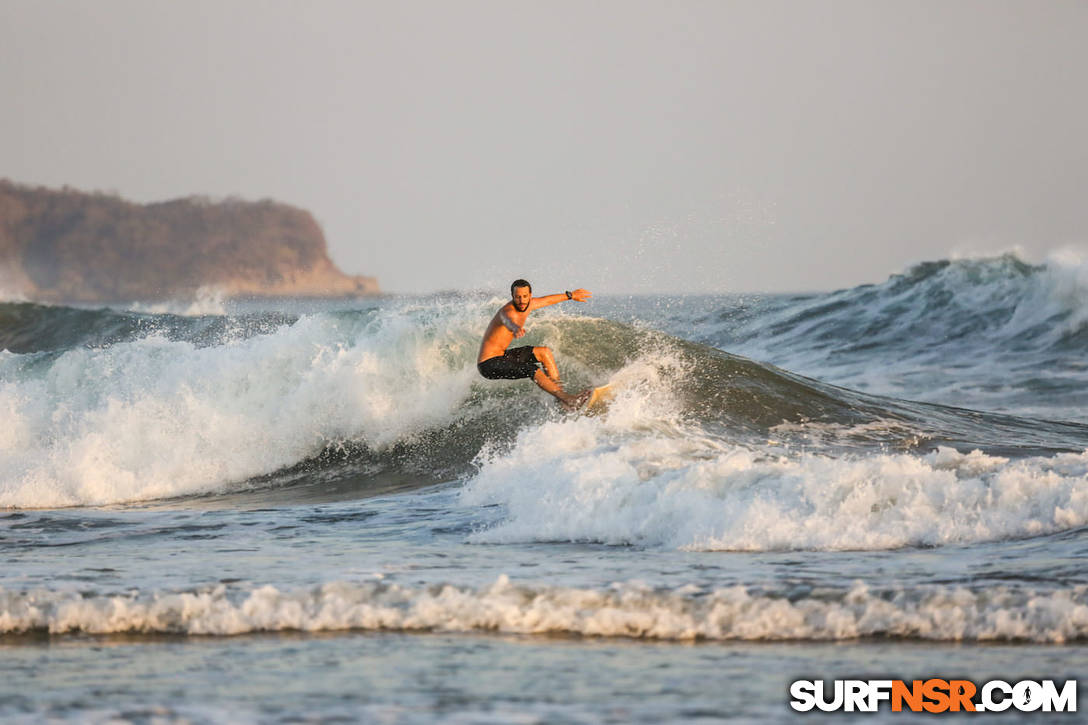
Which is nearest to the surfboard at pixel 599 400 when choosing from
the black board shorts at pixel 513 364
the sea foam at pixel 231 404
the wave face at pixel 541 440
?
the wave face at pixel 541 440

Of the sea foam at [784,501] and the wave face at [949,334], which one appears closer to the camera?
the sea foam at [784,501]

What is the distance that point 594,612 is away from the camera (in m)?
6.61

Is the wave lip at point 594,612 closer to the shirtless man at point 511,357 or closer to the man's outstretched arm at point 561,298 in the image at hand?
the man's outstretched arm at point 561,298

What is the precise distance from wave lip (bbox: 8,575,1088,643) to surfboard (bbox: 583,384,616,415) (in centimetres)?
549

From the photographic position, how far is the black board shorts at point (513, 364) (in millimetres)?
12062

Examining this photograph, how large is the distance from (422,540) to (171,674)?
146 inches

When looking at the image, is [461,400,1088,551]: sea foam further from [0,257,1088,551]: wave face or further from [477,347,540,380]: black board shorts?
[477,347,540,380]: black board shorts

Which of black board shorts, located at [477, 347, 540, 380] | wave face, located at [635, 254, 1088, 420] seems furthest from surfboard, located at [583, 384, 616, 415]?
wave face, located at [635, 254, 1088, 420]

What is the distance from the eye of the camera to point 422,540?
9.33 m

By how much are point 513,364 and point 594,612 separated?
5.66 meters

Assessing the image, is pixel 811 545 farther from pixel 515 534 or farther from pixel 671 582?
pixel 515 534

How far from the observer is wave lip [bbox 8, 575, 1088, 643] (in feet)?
20.6

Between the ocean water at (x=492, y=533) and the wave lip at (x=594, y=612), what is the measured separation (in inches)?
0.8

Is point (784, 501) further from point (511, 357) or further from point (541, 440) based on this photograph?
point (511, 357)
